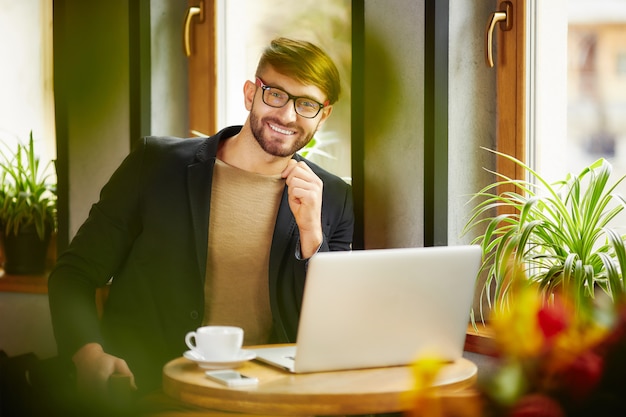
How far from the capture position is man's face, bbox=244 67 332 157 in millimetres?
2580

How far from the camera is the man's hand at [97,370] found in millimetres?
2123

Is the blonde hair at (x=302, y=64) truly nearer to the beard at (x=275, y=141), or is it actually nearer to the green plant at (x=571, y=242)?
the beard at (x=275, y=141)

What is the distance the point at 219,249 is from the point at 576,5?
1326 millimetres

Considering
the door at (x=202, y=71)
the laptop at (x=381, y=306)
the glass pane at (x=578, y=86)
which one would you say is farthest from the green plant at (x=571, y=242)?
the door at (x=202, y=71)

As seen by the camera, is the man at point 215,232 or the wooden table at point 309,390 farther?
the man at point 215,232

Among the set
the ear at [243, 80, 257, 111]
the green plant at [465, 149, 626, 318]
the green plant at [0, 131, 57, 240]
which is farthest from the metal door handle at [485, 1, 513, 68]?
the green plant at [0, 131, 57, 240]

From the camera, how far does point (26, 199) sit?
342cm

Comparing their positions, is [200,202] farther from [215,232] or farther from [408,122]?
[408,122]

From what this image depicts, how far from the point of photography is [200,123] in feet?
11.1

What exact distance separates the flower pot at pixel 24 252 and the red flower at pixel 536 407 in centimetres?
313

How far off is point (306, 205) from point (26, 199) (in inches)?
59.7

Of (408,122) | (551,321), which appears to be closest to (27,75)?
(408,122)

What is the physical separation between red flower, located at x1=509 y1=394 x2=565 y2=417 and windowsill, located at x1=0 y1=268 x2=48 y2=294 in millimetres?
2975

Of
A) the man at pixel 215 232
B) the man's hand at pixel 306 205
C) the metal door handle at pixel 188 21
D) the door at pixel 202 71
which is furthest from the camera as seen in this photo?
the door at pixel 202 71
